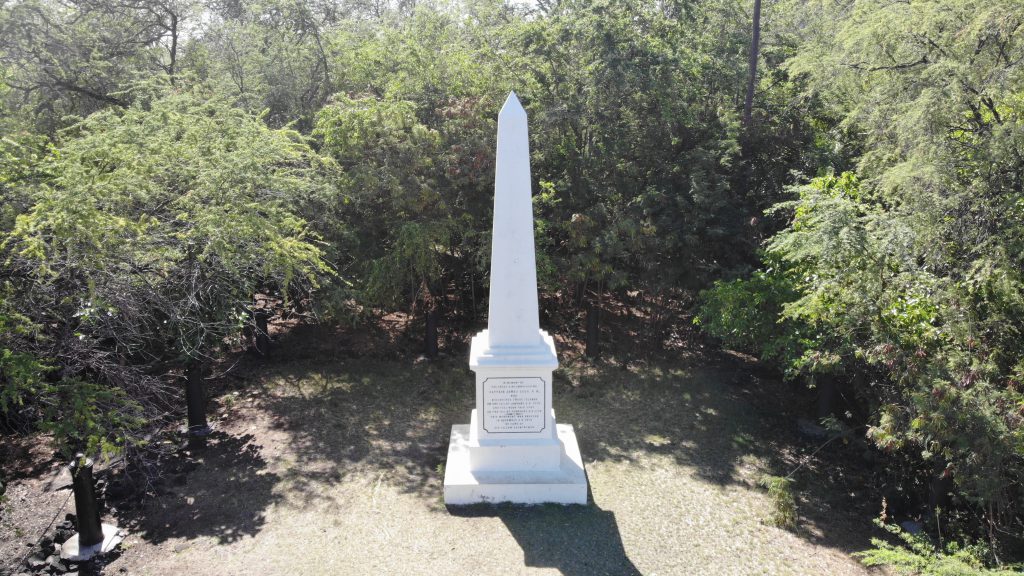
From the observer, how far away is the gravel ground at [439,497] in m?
7.29

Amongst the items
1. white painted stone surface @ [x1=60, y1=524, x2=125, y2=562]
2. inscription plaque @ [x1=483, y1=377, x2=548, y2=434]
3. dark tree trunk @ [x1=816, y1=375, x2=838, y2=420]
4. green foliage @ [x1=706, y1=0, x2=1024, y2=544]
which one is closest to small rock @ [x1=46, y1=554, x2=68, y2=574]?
white painted stone surface @ [x1=60, y1=524, x2=125, y2=562]

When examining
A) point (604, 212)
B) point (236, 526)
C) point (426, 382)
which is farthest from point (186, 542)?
point (604, 212)

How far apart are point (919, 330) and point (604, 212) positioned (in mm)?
5562

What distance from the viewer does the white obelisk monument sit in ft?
26.8

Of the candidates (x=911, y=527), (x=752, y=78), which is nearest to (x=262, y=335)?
(x=752, y=78)

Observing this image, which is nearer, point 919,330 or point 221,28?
point 919,330

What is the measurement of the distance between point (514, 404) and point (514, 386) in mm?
231

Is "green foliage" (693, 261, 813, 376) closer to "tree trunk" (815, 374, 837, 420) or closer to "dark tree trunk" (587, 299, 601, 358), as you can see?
"tree trunk" (815, 374, 837, 420)

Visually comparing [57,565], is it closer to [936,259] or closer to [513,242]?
[513,242]

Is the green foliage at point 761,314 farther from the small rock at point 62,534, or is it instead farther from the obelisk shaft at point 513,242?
the small rock at point 62,534

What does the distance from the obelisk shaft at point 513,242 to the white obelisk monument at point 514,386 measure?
0.04 feet

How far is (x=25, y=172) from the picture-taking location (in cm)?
812

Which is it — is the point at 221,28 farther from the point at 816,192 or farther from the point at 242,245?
the point at 816,192

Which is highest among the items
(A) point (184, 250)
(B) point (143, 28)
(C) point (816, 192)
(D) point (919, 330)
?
(B) point (143, 28)
